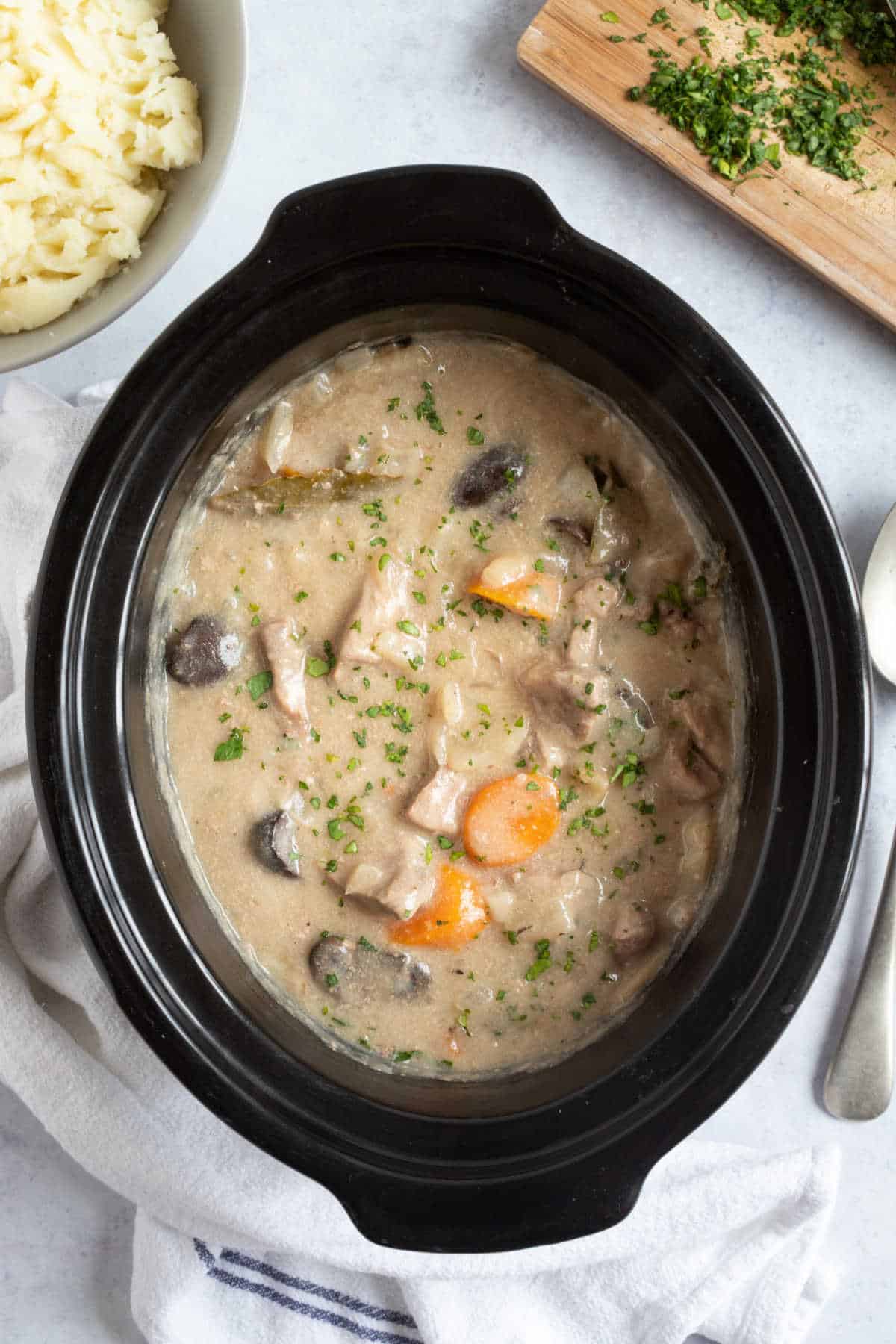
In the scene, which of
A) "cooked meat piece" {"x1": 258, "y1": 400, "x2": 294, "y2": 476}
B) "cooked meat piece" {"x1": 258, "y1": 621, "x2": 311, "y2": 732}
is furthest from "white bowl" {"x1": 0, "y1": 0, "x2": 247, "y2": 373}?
"cooked meat piece" {"x1": 258, "y1": 621, "x2": 311, "y2": 732}

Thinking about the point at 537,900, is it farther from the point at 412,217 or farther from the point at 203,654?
the point at 412,217

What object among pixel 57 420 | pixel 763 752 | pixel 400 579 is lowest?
pixel 57 420

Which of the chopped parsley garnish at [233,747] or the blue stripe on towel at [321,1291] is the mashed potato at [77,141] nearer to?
the chopped parsley garnish at [233,747]

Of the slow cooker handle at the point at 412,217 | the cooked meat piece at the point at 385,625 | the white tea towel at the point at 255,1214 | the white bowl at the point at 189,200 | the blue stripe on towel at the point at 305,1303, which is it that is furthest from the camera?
the blue stripe on towel at the point at 305,1303

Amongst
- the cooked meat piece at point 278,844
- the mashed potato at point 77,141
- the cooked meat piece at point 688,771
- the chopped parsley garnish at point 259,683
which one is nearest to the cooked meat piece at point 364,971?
the cooked meat piece at point 278,844

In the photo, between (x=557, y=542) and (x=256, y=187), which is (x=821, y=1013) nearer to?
(x=557, y=542)

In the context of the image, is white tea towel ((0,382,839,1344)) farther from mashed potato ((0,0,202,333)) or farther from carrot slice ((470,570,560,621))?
A: carrot slice ((470,570,560,621))

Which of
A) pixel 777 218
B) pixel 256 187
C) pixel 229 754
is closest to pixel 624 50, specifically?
pixel 777 218
